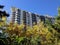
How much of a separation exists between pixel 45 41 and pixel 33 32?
11.1ft

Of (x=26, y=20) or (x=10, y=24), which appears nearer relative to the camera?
(x=10, y=24)

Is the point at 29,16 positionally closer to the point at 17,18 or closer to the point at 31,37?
the point at 17,18

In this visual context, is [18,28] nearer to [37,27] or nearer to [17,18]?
[37,27]

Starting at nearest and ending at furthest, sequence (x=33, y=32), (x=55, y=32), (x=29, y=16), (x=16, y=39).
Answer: (x=55, y=32)
(x=16, y=39)
(x=33, y=32)
(x=29, y=16)

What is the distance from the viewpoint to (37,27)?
140ft

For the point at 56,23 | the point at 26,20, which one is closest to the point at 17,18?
the point at 26,20

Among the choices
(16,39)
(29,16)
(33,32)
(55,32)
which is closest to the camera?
(55,32)

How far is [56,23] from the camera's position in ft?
81.0

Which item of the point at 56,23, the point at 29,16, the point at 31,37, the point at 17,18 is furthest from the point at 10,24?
the point at 29,16

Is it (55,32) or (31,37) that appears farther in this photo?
(31,37)

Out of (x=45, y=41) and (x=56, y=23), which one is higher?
(x=56, y=23)

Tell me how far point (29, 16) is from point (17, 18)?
9.43 meters

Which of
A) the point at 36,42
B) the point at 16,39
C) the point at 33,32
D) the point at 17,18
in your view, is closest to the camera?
the point at 16,39

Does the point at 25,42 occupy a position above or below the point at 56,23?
below
